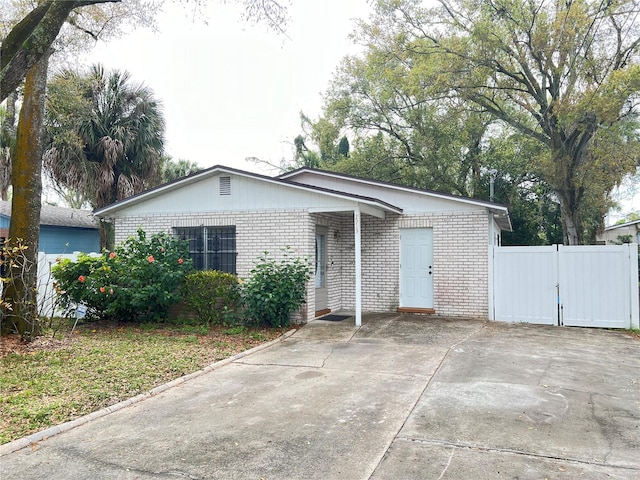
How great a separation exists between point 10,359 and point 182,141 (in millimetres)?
26230

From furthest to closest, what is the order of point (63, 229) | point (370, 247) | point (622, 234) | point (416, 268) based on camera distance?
point (622, 234), point (63, 229), point (370, 247), point (416, 268)

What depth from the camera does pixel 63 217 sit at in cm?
2034

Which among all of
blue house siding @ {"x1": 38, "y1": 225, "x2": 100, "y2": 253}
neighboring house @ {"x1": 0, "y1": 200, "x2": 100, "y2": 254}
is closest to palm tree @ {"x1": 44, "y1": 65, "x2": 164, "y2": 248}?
neighboring house @ {"x1": 0, "y1": 200, "x2": 100, "y2": 254}

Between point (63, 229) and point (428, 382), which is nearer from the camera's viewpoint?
point (428, 382)

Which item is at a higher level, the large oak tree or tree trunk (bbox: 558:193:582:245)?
the large oak tree

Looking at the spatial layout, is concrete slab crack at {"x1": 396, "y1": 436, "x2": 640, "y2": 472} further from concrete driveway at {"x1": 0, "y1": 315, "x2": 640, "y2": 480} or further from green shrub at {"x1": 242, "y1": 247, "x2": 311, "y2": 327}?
green shrub at {"x1": 242, "y1": 247, "x2": 311, "y2": 327}

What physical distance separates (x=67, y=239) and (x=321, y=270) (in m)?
13.7

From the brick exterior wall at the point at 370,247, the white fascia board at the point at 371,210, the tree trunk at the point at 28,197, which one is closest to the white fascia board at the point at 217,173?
the white fascia board at the point at 371,210

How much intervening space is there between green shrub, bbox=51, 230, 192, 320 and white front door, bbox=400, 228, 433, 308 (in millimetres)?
5141

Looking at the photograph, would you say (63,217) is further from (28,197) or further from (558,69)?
(558,69)

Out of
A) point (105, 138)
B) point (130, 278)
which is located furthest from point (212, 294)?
point (105, 138)

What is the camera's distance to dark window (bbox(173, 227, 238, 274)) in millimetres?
10977

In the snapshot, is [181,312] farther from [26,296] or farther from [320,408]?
[320,408]

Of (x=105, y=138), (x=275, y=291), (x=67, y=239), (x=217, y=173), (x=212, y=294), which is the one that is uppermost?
(x=105, y=138)
